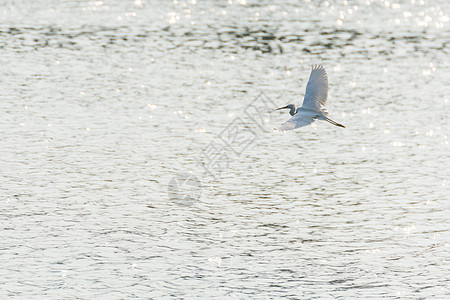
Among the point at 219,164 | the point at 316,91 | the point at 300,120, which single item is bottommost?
the point at 219,164

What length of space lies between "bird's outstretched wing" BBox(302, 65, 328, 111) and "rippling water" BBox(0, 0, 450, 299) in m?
3.20

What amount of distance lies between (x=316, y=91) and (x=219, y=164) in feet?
20.6

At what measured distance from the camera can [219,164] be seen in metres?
28.5

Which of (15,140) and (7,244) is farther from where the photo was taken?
(15,140)

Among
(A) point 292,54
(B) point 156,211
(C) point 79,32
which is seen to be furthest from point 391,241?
(C) point 79,32

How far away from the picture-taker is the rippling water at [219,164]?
19.9 metres

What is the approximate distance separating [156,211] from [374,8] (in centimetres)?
3988

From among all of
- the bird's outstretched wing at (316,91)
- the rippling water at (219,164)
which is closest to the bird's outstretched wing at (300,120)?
the bird's outstretched wing at (316,91)

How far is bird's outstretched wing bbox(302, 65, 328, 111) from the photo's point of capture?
23.2m

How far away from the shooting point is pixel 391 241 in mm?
21859

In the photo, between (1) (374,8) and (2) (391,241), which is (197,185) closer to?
(2) (391,241)

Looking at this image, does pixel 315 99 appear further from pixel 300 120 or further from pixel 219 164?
pixel 219 164

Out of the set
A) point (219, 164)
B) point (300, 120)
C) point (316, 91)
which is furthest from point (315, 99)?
point (219, 164)

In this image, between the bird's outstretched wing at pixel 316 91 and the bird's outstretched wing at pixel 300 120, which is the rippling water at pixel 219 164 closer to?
the bird's outstretched wing at pixel 300 120
